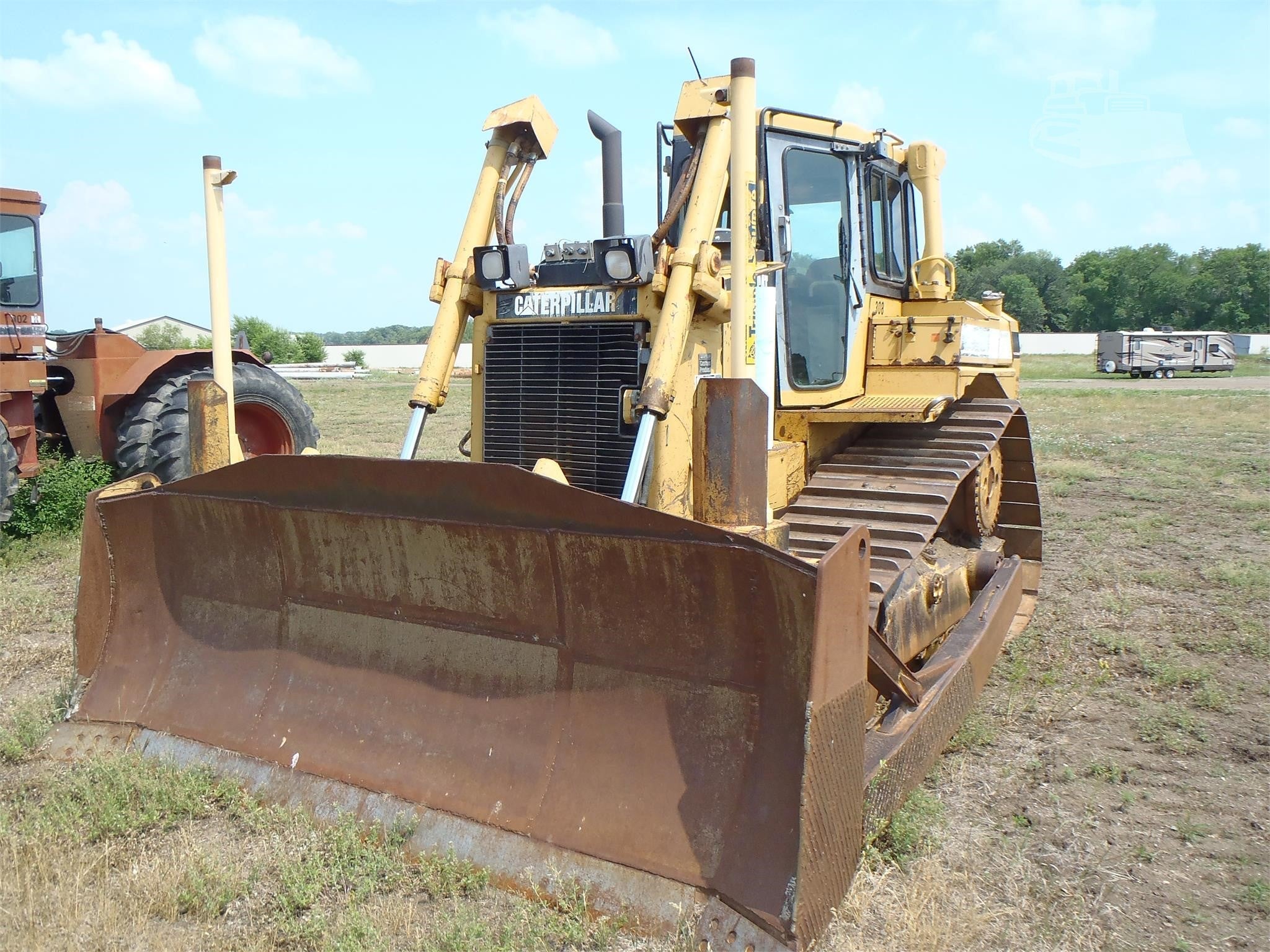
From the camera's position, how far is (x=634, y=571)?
340 centimetres

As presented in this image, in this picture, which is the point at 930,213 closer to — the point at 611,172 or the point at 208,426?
the point at 611,172

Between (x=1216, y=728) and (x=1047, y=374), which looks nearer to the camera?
(x=1216, y=728)

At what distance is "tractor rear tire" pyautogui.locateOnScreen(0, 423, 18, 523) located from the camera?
814 cm

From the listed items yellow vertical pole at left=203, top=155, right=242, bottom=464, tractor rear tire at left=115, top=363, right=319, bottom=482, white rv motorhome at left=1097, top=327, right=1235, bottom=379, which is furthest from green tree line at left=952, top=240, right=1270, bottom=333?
yellow vertical pole at left=203, top=155, right=242, bottom=464

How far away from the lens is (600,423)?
4.62 metres

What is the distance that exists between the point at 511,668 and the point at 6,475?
640cm

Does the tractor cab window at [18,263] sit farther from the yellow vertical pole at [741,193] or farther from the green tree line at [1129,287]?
the green tree line at [1129,287]

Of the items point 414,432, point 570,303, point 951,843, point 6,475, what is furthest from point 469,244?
point 6,475

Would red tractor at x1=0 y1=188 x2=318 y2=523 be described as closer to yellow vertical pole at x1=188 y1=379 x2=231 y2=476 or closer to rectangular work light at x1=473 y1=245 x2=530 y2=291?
yellow vertical pole at x1=188 y1=379 x2=231 y2=476

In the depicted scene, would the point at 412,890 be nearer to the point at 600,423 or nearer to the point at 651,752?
the point at 651,752

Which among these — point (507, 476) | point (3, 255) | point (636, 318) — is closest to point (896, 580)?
point (636, 318)

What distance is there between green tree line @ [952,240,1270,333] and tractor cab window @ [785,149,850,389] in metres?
61.1

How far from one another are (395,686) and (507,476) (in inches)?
41.8

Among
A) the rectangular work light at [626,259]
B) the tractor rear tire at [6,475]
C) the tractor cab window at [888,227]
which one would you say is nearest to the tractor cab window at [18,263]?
the tractor rear tire at [6,475]
